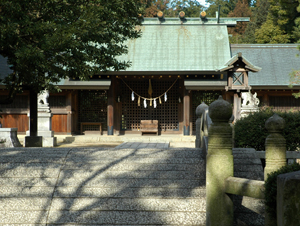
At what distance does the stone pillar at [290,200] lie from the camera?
2494 mm

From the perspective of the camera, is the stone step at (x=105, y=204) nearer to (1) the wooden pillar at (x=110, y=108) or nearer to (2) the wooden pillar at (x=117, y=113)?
(1) the wooden pillar at (x=110, y=108)

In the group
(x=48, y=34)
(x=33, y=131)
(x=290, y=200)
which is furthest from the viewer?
(x=33, y=131)

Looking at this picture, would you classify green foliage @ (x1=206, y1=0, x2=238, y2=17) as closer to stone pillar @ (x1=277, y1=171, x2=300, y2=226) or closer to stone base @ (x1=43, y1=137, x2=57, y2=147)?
stone base @ (x1=43, y1=137, x2=57, y2=147)

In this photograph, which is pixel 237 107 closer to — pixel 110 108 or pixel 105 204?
pixel 110 108

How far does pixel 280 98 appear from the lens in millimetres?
19297

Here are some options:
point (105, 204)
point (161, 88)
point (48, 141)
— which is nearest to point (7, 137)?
point (48, 141)

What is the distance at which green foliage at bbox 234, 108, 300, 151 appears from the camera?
8.16 meters

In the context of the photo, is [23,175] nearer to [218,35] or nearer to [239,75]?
[239,75]

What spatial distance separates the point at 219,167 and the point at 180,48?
1677cm

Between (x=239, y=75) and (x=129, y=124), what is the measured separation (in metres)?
7.56

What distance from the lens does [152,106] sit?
20.1m

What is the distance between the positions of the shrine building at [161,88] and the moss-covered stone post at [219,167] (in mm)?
13874

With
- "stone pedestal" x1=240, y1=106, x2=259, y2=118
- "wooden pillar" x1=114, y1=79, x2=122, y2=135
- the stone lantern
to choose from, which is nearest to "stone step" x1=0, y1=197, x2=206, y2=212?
"stone pedestal" x1=240, y1=106, x2=259, y2=118

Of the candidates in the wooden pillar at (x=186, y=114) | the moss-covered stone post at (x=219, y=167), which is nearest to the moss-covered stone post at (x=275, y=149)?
the moss-covered stone post at (x=219, y=167)
